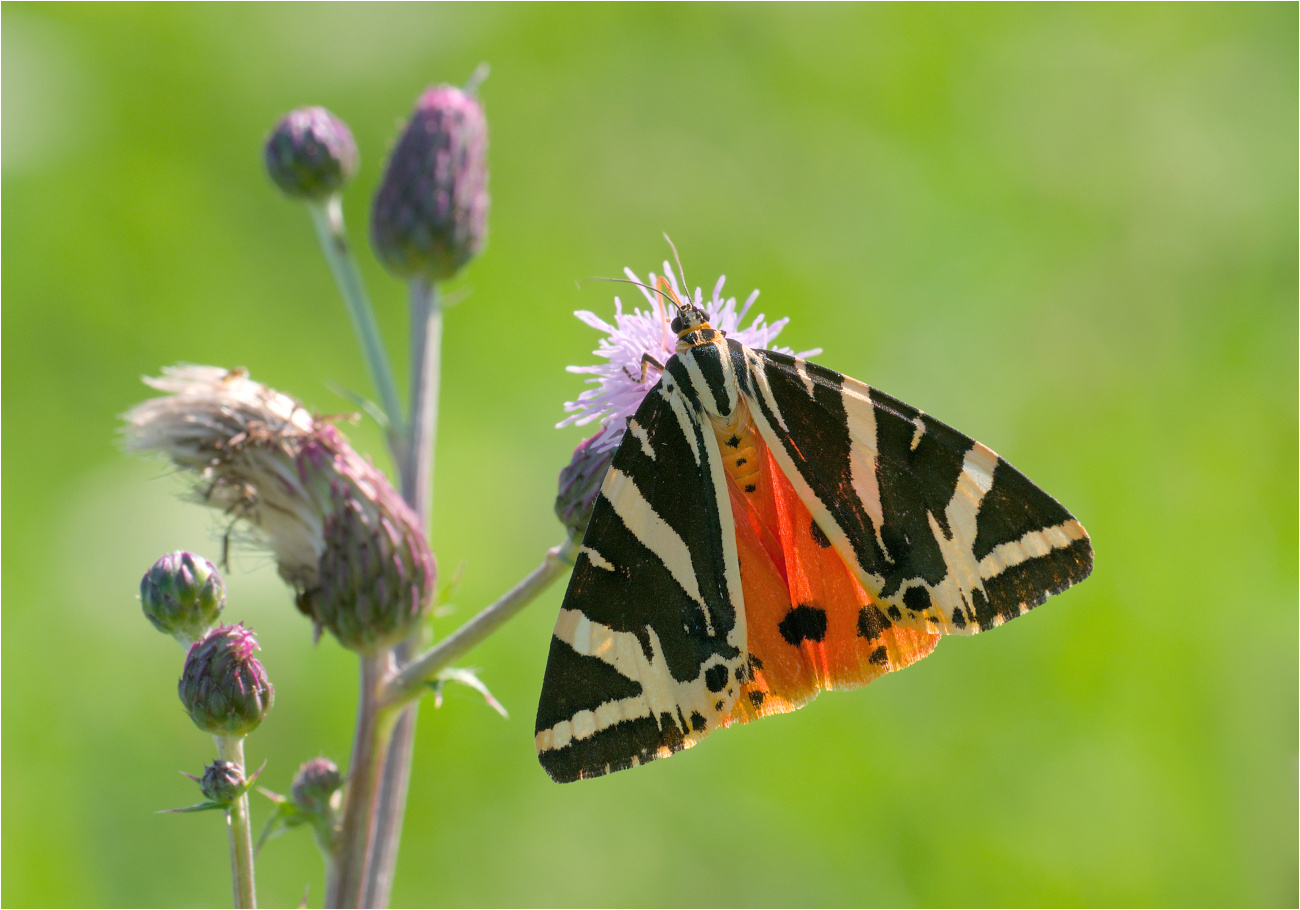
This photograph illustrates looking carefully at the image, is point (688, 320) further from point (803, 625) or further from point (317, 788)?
point (317, 788)

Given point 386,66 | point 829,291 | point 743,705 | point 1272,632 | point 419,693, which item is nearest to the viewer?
point 743,705

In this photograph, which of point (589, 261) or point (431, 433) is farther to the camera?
point (589, 261)

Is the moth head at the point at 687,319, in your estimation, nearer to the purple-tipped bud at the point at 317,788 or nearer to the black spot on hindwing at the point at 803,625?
the black spot on hindwing at the point at 803,625

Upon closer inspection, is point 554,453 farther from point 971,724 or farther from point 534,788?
point 971,724

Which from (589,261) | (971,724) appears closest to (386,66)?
(589,261)

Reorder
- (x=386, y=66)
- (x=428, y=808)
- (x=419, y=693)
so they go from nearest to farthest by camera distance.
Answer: (x=419, y=693) < (x=428, y=808) < (x=386, y=66)

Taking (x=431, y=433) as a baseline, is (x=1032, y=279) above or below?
above

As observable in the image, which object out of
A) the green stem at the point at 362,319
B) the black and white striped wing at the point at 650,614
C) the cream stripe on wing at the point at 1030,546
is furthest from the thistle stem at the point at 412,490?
the cream stripe on wing at the point at 1030,546

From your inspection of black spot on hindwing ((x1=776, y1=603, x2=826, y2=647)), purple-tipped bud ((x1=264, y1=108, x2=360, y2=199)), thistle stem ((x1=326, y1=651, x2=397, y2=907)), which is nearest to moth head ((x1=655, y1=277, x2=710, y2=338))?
black spot on hindwing ((x1=776, y1=603, x2=826, y2=647))
